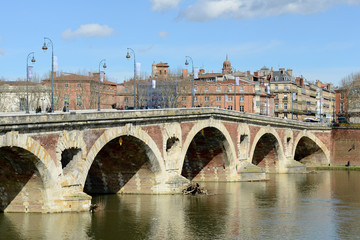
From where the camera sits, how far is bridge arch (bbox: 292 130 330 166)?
90.9 m

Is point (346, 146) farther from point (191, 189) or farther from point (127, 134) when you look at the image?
point (127, 134)

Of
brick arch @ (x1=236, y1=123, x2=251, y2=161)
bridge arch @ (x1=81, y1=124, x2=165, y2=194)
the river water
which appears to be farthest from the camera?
brick arch @ (x1=236, y1=123, x2=251, y2=161)

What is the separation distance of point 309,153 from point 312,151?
1.83 feet

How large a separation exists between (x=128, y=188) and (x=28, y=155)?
1729 centimetres

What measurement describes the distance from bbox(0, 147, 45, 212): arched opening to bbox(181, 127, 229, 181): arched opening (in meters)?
27.4

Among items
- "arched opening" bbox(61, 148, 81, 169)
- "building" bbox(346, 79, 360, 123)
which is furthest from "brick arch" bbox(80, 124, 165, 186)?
"building" bbox(346, 79, 360, 123)

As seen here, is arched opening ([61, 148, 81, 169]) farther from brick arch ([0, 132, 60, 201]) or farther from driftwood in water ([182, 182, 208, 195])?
driftwood in water ([182, 182, 208, 195])

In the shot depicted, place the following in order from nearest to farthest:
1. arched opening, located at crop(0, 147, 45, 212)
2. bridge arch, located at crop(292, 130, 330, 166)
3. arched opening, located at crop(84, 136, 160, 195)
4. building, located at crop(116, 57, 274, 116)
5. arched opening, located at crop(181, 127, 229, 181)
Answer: arched opening, located at crop(0, 147, 45, 212), arched opening, located at crop(84, 136, 160, 195), arched opening, located at crop(181, 127, 229, 181), bridge arch, located at crop(292, 130, 330, 166), building, located at crop(116, 57, 274, 116)

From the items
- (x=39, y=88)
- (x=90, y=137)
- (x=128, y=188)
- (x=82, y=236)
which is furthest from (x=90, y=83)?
(x=82, y=236)

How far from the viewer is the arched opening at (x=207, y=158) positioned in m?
66.0

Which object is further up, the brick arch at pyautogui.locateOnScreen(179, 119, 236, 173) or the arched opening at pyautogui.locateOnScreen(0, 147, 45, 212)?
the brick arch at pyautogui.locateOnScreen(179, 119, 236, 173)

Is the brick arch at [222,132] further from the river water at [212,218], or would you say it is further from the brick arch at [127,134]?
the river water at [212,218]

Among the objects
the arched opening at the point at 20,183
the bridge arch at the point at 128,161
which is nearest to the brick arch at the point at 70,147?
the arched opening at the point at 20,183

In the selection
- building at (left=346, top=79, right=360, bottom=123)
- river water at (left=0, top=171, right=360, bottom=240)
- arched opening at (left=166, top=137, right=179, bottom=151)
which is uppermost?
building at (left=346, top=79, right=360, bottom=123)
